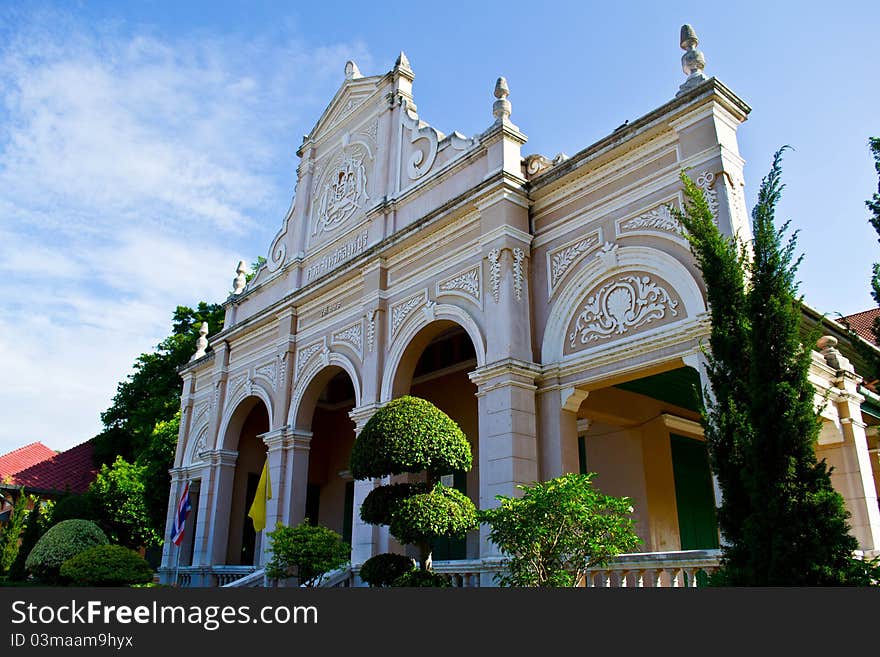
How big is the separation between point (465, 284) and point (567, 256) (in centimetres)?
175

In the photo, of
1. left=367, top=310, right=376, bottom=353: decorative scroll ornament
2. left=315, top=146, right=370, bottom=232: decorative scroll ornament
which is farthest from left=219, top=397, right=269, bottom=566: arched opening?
left=367, top=310, right=376, bottom=353: decorative scroll ornament

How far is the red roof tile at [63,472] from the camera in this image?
2547cm

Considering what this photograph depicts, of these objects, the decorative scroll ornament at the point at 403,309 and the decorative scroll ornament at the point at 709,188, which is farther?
the decorative scroll ornament at the point at 403,309

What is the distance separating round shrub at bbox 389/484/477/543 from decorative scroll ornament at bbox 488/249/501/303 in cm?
341


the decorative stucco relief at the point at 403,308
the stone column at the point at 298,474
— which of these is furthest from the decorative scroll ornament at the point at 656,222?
the stone column at the point at 298,474

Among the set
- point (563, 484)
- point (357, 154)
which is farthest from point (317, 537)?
point (357, 154)

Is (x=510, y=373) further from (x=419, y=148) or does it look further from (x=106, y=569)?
(x=106, y=569)

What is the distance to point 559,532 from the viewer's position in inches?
280

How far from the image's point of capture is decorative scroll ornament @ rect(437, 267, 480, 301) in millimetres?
10766

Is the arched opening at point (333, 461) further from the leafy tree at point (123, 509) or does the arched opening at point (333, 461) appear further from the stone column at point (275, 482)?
the leafy tree at point (123, 509)

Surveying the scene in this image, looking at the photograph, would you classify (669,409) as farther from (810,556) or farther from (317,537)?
(810,556)

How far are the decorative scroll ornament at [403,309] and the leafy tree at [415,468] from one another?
12.0 feet

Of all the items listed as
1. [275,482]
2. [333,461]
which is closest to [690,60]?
[275,482]

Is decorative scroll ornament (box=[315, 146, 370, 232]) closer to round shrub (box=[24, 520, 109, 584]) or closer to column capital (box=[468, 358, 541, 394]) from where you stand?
column capital (box=[468, 358, 541, 394])
